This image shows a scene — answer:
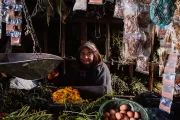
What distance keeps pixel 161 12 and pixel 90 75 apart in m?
2.43

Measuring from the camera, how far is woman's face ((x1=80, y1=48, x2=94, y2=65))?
5.43 m

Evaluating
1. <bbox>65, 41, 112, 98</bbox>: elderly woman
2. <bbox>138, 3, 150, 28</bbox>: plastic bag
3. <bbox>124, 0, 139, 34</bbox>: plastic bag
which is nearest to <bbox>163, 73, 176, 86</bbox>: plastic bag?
<bbox>124, 0, 139, 34</bbox>: plastic bag

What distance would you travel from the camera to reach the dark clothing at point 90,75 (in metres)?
5.56

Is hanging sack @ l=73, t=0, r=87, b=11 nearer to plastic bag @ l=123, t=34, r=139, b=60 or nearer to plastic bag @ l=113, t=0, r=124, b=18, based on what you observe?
plastic bag @ l=113, t=0, r=124, b=18

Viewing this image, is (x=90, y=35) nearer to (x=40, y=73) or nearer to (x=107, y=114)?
(x=40, y=73)

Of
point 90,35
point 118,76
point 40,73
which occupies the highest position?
point 90,35

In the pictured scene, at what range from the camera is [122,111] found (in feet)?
10.1

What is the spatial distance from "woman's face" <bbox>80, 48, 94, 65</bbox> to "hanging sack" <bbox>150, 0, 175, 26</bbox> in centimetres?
210

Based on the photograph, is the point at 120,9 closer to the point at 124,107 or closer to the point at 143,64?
the point at 143,64

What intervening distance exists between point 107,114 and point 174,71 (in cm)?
101

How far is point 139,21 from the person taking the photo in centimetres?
409

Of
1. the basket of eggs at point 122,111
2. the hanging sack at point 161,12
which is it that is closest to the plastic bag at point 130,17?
the hanging sack at point 161,12

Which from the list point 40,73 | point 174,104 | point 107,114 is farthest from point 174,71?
point 40,73

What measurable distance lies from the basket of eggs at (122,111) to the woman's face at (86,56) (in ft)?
7.76
